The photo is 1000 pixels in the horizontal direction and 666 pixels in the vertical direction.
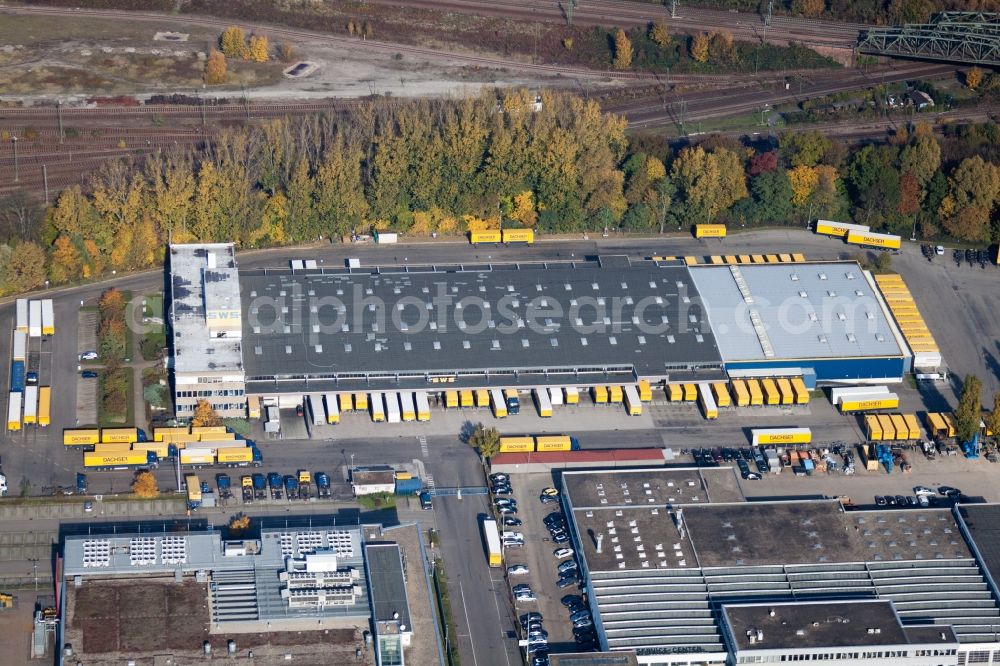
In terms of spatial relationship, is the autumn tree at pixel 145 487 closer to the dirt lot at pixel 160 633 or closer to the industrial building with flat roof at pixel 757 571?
the dirt lot at pixel 160 633

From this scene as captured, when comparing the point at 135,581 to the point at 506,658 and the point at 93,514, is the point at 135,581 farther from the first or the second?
the point at 506,658

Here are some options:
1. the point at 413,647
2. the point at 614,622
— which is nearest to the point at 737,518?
the point at 614,622

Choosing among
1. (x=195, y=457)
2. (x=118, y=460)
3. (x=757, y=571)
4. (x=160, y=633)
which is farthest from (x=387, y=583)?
(x=757, y=571)

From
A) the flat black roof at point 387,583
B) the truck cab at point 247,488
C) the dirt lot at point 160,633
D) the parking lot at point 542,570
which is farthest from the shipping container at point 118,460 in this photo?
the parking lot at point 542,570

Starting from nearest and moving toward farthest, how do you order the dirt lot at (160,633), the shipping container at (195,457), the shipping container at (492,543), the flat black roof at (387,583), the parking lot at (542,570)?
the dirt lot at (160,633) → the flat black roof at (387,583) → the parking lot at (542,570) → the shipping container at (492,543) → the shipping container at (195,457)

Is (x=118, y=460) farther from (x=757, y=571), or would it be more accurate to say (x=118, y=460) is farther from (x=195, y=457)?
(x=757, y=571)

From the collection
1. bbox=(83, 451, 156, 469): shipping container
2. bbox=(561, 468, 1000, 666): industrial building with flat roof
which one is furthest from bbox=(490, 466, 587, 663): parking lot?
bbox=(83, 451, 156, 469): shipping container
